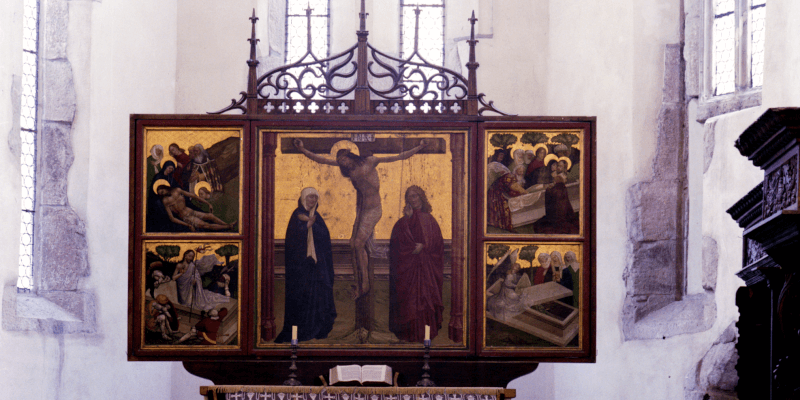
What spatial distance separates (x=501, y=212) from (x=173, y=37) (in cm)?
549

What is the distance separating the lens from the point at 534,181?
774 cm

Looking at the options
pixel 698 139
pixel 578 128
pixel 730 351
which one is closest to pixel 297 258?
pixel 578 128

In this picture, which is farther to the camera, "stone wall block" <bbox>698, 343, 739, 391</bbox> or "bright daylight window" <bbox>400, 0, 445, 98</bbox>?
"bright daylight window" <bbox>400, 0, 445, 98</bbox>

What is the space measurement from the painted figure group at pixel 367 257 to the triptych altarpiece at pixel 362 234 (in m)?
0.01

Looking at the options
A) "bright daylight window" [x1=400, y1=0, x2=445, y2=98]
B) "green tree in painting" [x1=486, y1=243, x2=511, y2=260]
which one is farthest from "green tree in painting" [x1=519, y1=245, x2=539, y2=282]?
"bright daylight window" [x1=400, y1=0, x2=445, y2=98]

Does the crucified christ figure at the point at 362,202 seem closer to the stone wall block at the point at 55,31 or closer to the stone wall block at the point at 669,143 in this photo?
the stone wall block at the point at 669,143

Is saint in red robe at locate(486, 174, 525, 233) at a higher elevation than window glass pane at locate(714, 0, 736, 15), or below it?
below

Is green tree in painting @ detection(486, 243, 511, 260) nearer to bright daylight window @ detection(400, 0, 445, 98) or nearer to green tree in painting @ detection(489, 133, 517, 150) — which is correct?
green tree in painting @ detection(489, 133, 517, 150)

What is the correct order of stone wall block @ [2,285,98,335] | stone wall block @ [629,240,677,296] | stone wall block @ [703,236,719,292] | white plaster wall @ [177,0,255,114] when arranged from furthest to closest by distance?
white plaster wall @ [177,0,255,114] → stone wall block @ [629,240,677,296] → stone wall block @ [703,236,719,292] → stone wall block @ [2,285,98,335]

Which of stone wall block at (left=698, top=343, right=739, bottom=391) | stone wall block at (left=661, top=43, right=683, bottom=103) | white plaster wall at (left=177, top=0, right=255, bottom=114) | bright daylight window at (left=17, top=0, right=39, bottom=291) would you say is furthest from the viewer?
white plaster wall at (left=177, top=0, right=255, bottom=114)

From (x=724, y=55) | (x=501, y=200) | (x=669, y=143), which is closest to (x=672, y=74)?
(x=724, y=55)

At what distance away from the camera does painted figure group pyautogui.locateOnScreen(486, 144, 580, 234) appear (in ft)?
25.3

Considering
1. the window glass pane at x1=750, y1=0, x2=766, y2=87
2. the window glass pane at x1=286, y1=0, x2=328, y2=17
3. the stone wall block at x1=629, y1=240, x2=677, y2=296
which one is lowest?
the stone wall block at x1=629, y1=240, x2=677, y2=296

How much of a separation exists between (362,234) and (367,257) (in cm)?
20
